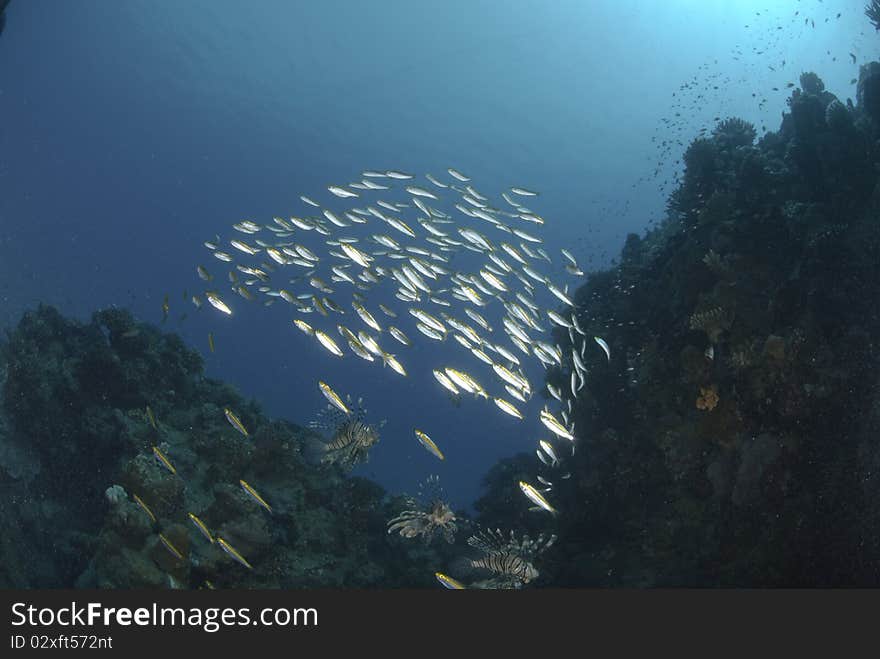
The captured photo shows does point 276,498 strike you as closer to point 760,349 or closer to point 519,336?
point 519,336

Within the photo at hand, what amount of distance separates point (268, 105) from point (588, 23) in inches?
1306

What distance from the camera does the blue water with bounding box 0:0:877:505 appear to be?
137 feet

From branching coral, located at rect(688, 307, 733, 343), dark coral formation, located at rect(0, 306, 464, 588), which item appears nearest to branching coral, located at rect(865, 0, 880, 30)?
branching coral, located at rect(688, 307, 733, 343)

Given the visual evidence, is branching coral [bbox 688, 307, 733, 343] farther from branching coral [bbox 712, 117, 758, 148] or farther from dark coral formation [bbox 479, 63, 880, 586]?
branching coral [bbox 712, 117, 758, 148]

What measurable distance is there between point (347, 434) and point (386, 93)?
163 feet

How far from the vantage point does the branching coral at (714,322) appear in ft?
31.6

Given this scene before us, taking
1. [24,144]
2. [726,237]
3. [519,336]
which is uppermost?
[24,144]

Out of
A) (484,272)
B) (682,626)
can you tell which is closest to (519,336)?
(484,272)

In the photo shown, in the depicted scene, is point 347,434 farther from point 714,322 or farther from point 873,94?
point 873,94

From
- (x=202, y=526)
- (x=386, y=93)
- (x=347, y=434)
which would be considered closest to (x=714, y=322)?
(x=347, y=434)

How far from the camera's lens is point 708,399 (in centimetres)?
926

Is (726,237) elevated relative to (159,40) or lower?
lower

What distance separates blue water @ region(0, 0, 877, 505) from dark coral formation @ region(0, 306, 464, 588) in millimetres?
9849

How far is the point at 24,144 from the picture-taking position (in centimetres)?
7694
